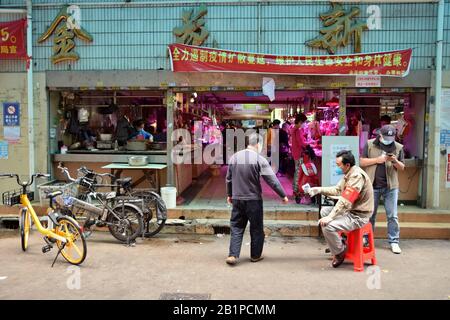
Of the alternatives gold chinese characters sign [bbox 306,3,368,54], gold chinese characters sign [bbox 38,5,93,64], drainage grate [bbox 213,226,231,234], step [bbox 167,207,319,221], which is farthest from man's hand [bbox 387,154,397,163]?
gold chinese characters sign [bbox 38,5,93,64]

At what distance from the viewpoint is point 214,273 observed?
5.59m

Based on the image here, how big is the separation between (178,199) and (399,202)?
14.9 ft

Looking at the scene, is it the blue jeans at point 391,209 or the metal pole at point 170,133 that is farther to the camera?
the metal pole at point 170,133

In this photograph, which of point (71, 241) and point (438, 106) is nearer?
point (71, 241)

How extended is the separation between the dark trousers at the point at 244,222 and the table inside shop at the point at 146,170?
2710 millimetres

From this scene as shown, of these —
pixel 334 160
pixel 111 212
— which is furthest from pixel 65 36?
pixel 334 160

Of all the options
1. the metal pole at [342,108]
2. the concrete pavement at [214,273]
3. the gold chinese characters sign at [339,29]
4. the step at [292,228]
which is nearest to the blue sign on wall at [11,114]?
the concrete pavement at [214,273]

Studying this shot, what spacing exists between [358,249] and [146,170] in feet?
14.8

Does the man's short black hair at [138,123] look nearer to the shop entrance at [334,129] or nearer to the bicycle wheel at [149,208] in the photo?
the shop entrance at [334,129]

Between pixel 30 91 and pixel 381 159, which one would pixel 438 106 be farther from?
pixel 30 91

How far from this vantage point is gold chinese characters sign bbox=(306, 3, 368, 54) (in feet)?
26.2

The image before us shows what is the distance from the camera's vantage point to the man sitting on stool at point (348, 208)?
5.61 metres

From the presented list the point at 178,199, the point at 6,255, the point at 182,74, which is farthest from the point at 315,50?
the point at 6,255

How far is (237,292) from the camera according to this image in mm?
4902
